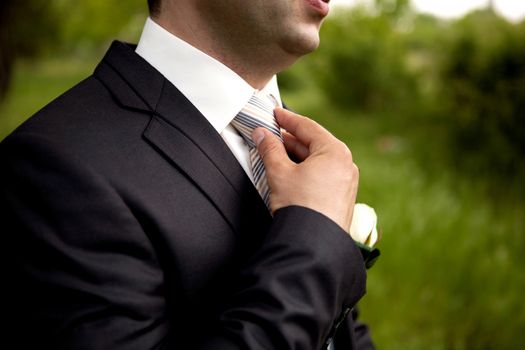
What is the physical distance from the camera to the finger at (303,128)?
56.1 inches

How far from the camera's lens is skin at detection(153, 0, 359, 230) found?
51.5 inches

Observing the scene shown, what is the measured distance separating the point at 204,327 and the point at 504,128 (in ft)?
19.9

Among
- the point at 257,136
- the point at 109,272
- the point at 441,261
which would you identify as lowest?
the point at 109,272

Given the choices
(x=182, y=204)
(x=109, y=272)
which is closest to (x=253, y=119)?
(x=182, y=204)

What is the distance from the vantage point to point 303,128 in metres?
1.46

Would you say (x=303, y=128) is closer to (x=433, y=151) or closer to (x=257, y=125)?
(x=257, y=125)

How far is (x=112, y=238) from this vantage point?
1.12 meters

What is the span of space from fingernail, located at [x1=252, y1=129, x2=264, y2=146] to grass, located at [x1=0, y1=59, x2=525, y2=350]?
95.8 inches

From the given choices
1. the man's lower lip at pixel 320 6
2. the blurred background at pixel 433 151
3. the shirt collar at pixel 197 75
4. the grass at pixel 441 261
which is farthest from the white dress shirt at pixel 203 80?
the blurred background at pixel 433 151

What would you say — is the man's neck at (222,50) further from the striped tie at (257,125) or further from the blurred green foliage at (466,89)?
the blurred green foliage at (466,89)

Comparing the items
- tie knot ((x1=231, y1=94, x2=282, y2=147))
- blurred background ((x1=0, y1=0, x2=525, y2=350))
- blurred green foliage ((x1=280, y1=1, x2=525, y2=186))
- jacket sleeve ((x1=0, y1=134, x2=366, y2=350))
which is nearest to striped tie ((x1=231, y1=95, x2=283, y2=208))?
tie knot ((x1=231, y1=94, x2=282, y2=147))

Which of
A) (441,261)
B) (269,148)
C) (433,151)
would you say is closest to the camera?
(269,148)

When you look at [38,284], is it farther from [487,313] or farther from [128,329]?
[487,313]

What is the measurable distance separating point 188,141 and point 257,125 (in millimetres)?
233
